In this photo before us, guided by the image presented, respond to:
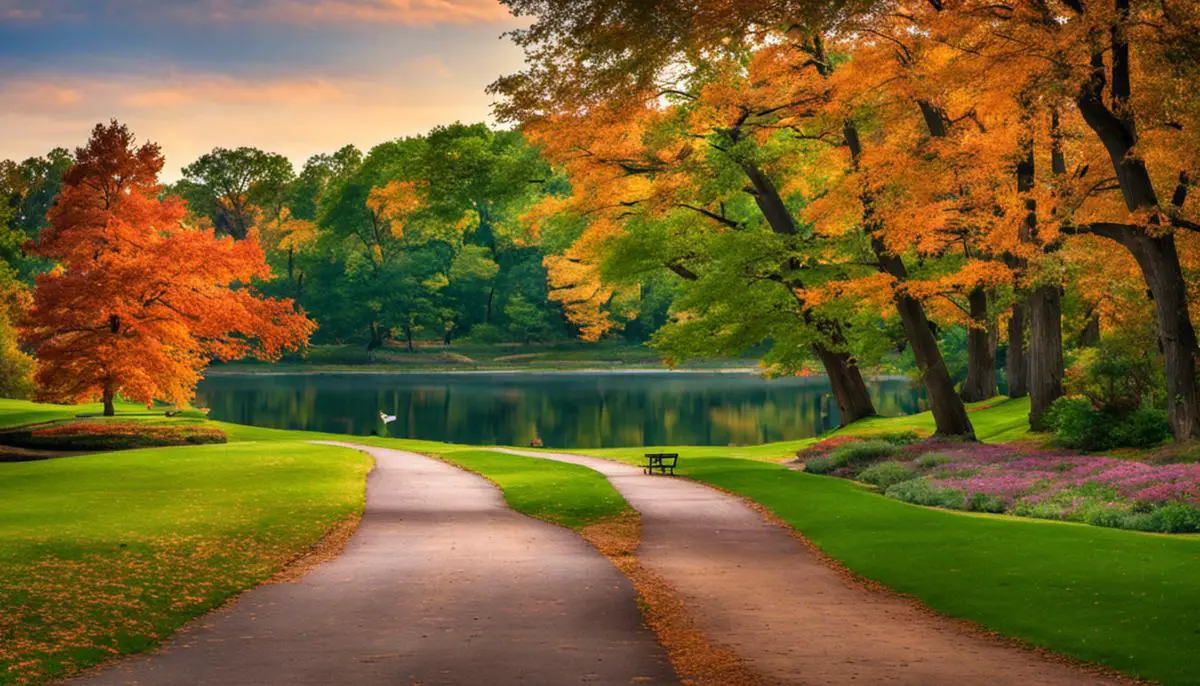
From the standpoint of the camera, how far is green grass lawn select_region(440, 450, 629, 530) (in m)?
21.0

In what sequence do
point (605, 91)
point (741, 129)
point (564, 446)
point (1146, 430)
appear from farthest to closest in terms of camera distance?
point (564, 446)
point (741, 129)
point (1146, 430)
point (605, 91)

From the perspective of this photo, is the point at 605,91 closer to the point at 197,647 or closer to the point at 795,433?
the point at 197,647

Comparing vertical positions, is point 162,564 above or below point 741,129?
below

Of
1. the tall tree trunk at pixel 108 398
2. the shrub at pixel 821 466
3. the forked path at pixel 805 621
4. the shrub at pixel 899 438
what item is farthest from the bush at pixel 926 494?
the tall tree trunk at pixel 108 398

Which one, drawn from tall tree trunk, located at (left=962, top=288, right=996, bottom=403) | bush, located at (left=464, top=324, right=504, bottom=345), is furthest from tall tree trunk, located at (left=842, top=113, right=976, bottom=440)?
bush, located at (left=464, top=324, right=504, bottom=345)

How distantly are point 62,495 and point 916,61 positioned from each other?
22260 millimetres

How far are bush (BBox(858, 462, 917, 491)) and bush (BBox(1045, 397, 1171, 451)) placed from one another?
4.80 meters

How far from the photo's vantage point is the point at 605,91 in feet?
68.3

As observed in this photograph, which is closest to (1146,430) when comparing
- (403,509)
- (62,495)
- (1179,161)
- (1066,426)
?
(1066,426)

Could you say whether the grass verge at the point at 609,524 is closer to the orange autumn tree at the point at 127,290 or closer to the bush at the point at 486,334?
the orange autumn tree at the point at 127,290

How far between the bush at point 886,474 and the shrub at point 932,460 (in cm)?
41

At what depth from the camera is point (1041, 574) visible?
1388cm

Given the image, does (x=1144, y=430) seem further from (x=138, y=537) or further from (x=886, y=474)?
(x=138, y=537)

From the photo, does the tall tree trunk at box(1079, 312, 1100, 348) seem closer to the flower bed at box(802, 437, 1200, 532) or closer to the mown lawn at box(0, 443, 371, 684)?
the flower bed at box(802, 437, 1200, 532)
